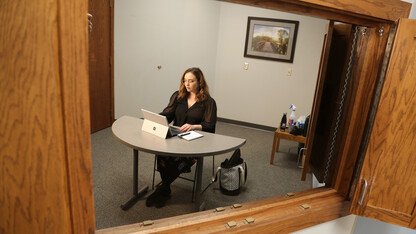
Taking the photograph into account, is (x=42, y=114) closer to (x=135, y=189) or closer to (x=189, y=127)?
(x=189, y=127)

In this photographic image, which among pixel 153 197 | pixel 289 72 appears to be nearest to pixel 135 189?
pixel 153 197

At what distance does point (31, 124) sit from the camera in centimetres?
75

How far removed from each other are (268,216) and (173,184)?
5.95 feet

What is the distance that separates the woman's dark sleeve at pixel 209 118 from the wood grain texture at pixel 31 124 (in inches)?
73.0

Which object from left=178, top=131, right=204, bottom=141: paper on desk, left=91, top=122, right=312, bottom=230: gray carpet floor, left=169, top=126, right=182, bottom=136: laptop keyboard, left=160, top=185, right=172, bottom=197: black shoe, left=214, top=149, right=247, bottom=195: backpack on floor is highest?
left=169, top=126, right=182, bottom=136: laptop keyboard

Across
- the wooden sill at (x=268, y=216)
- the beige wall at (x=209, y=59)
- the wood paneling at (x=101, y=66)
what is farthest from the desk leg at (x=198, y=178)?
the beige wall at (x=209, y=59)

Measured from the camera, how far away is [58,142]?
0.78m

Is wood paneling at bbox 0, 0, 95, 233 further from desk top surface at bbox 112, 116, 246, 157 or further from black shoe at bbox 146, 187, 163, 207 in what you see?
black shoe at bbox 146, 187, 163, 207

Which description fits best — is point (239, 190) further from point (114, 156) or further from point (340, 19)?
point (340, 19)

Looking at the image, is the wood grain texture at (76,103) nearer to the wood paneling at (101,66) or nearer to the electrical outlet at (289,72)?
the wood paneling at (101,66)

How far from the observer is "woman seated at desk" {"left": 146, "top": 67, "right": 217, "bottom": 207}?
2617 mm

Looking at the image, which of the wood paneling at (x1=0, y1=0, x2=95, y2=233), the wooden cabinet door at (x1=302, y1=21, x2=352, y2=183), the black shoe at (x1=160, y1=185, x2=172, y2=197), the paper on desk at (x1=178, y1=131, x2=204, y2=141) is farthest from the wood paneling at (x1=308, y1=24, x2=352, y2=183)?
the wood paneling at (x1=0, y1=0, x2=95, y2=233)

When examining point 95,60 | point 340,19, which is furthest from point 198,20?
point 340,19

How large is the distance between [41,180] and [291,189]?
279 cm
